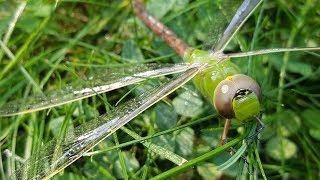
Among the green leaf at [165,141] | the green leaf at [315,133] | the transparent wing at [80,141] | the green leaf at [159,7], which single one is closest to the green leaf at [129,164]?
the green leaf at [165,141]

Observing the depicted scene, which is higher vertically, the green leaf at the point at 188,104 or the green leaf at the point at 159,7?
the green leaf at the point at 159,7

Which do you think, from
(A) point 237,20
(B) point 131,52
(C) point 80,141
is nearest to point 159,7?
(B) point 131,52

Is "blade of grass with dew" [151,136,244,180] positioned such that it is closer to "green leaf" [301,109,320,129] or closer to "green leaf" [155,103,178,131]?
"green leaf" [155,103,178,131]

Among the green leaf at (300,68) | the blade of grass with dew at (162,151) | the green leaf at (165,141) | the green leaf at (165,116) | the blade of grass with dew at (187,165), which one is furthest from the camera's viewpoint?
the green leaf at (300,68)

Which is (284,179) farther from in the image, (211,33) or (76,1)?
(76,1)

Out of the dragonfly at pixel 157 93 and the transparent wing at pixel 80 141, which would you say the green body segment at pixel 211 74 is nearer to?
the dragonfly at pixel 157 93

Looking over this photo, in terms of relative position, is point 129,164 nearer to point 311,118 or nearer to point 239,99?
point 239,99

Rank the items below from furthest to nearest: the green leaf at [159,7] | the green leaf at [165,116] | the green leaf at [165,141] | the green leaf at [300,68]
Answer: the green leaf at [159,7], the green leaf at [300,68], the green leaf at [165,116], the green leaf at [165,141]
